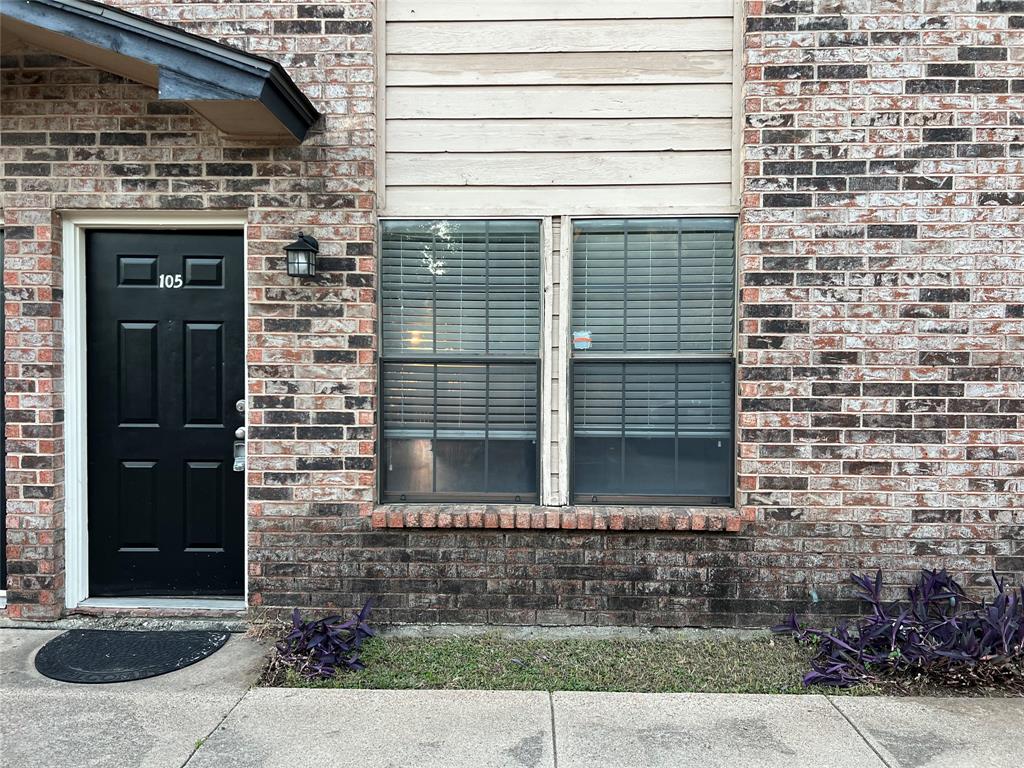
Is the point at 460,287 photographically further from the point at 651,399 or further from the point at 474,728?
the point at 474,728

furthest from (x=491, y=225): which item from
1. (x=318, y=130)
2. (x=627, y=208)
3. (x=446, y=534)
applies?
(x=446, y=534)

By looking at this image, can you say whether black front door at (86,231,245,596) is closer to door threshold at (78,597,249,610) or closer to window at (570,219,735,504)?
door threshold at (78,597,249,610)

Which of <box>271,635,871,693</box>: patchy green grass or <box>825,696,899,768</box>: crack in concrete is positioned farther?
<box>271,635,871,693</box>: patchy green grass

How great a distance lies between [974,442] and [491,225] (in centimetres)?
292

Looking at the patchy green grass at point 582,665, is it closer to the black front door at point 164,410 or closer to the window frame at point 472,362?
the window frame at point 472,362

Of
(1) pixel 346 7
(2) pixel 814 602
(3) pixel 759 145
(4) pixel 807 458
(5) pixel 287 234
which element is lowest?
(2) pixel 814 602

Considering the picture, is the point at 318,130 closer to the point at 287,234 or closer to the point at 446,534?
the point at 287,234

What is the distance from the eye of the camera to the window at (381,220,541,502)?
423 centimetres

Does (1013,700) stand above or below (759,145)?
below

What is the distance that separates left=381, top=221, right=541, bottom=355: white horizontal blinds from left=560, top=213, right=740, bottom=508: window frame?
18 centimetres

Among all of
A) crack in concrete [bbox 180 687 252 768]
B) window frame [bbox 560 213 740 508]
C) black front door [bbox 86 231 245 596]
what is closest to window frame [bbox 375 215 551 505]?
window frame [bbox 560 213 740 508]

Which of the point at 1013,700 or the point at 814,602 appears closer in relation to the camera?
the point at 1013,700

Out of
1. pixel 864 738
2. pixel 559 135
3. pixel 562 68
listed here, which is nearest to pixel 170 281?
pixel 559 135

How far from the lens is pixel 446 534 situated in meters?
4.14
